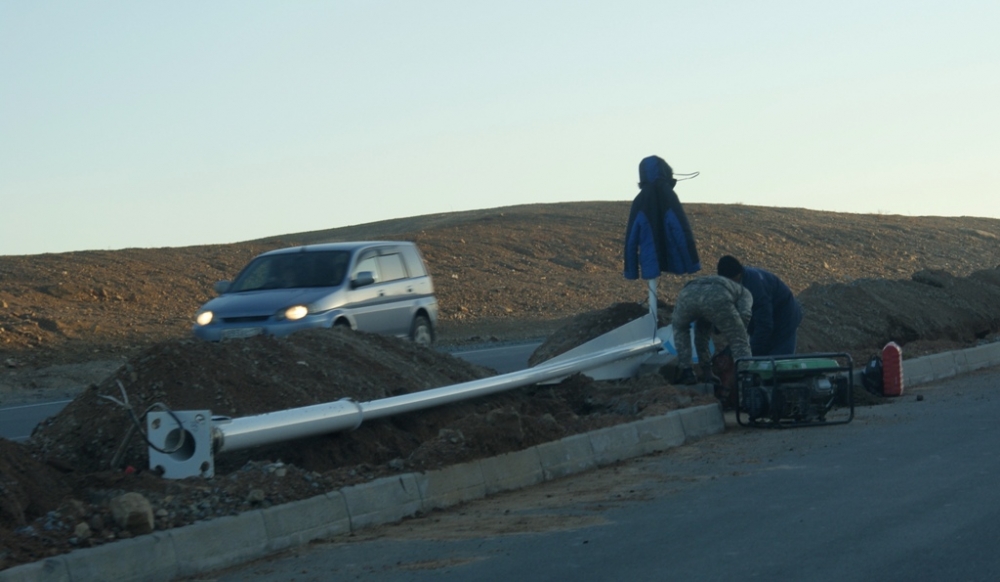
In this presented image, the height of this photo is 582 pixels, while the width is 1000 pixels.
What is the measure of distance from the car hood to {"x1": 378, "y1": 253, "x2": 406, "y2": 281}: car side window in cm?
132

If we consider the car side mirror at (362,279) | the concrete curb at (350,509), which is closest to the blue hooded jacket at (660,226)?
the concrete curb at (350,509)

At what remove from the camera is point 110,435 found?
28.7 feet

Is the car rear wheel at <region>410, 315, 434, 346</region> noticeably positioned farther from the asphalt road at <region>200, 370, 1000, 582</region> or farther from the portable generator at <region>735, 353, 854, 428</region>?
the asphalt road at <region>200, 370, 1000, 582</region>

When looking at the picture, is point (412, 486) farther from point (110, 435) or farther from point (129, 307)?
point (129, 307)

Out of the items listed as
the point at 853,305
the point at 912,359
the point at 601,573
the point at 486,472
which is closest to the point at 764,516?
the point at 601,573

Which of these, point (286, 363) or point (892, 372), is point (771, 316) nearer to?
point (892, 372)

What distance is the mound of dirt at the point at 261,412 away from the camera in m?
6.94

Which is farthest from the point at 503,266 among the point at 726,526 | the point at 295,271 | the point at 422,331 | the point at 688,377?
the point at 726,526

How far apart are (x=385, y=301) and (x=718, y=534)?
34.4 ft

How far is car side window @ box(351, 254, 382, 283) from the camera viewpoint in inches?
664

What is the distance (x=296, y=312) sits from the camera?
1541 centimetres

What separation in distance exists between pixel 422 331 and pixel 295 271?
7.06 ft

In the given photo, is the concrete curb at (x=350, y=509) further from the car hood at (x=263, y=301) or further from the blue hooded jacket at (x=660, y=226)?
the car hood at (x=263, y=301)

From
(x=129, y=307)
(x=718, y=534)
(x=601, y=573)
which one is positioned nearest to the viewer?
(x=601, y=573)
